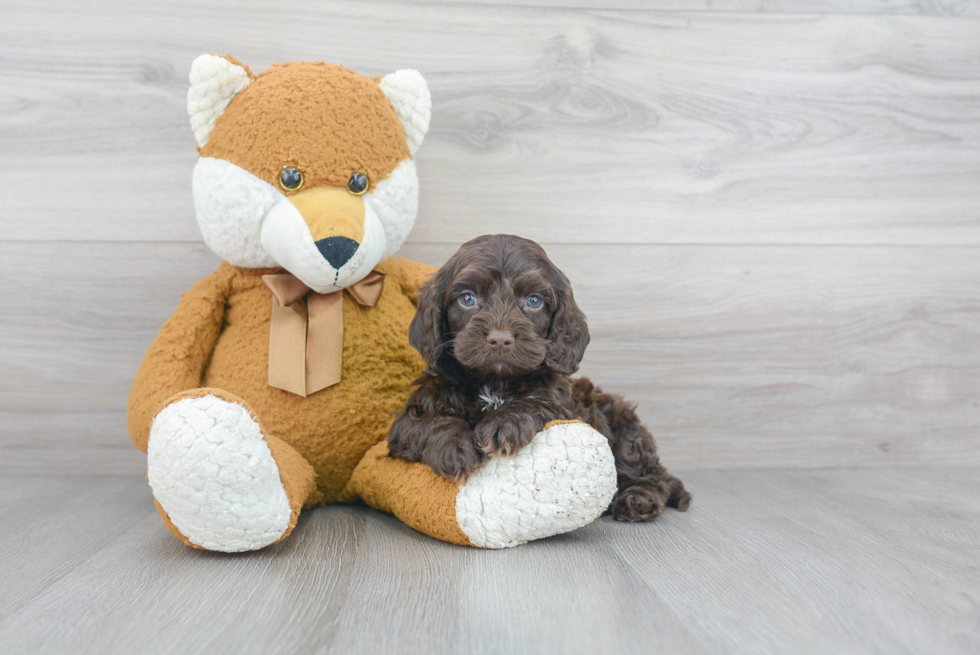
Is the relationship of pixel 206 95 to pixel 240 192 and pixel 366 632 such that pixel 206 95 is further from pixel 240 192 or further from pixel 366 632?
pixel 366 632

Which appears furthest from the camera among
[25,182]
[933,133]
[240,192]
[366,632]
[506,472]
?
Result: [933,133]

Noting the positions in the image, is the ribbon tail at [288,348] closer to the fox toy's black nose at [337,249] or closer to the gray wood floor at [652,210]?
the fox toy's black nose at [337,249]

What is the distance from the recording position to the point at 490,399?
1281mm

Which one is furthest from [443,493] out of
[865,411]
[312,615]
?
[865,411]

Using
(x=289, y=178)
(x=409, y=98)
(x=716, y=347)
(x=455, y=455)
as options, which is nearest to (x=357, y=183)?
(x=289, y=178)

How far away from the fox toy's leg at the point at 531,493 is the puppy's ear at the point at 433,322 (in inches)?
8.3

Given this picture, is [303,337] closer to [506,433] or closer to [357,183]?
[357,183]

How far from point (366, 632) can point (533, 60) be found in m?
1.42

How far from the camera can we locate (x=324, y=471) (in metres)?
1.41

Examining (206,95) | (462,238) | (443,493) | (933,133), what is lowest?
(443,493)

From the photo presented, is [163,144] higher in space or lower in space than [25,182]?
higher

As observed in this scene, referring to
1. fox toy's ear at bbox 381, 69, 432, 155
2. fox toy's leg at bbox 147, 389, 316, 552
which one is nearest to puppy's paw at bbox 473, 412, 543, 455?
fox toy's leg at bbox 147, 389, 316, 552

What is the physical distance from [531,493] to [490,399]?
21 centimetres

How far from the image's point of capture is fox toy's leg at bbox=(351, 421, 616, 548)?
1.14 m
